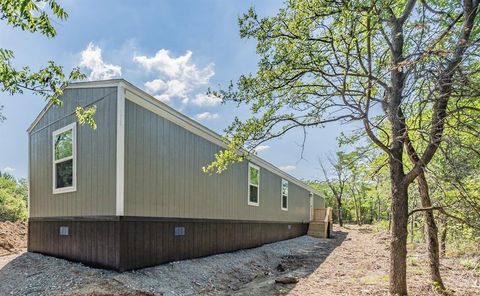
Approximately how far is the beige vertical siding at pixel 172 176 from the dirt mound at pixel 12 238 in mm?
4933

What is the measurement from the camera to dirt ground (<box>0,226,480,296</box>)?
16.0 ft

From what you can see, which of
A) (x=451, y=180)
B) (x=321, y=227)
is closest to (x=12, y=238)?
(x=451, y=180)

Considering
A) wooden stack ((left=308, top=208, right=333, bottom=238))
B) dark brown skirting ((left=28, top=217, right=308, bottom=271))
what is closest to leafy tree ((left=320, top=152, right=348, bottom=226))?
wooden stack ((left=308, top=208, right=333, bottom=238))

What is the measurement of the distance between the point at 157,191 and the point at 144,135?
1.20 metres

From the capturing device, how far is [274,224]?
13.1 m

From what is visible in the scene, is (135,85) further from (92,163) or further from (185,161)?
(185,161)

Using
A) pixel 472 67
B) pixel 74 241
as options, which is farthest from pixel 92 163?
pixel 472 67

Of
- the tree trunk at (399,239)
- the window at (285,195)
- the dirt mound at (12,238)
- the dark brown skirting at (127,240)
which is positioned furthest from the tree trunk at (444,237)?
the dirt mound at (12,238)

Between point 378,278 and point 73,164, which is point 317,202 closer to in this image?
point 378,278

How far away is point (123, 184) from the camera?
221 inches

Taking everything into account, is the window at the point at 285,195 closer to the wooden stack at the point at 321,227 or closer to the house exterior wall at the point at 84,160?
the wooden stack at the point at 321,227

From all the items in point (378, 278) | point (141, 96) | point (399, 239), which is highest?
point (141, 96)

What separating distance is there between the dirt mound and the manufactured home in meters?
1.35

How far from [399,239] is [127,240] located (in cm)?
451
